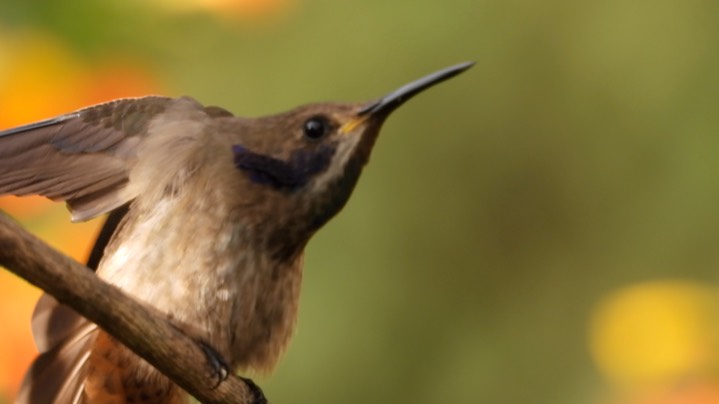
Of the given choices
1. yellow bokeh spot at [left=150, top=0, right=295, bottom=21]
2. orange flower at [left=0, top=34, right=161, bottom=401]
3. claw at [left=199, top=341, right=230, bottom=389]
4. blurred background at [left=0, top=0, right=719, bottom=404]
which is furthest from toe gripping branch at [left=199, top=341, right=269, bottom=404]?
yellow bokeh spot at [left=150, top=0, right=295, bottom=21]

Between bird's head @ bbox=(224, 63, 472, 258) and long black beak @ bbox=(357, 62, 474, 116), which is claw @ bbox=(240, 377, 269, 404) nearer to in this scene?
bird's head @ bbox=(224, 63, 472, 258)

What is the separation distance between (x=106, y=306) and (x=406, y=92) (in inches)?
14.2

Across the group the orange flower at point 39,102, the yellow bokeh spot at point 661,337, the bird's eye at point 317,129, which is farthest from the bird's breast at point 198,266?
the yellow bokeh spot at point 661,337

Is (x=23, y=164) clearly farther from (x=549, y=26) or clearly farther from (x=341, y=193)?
(x=549, y=26)

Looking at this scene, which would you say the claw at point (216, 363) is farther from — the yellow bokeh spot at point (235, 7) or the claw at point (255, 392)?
the yellow bokeh spot at point (235, 7)

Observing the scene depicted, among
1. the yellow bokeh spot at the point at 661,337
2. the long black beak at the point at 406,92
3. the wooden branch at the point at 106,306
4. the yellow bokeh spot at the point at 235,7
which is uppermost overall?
the yellow bokeh spot at the point at 235,7

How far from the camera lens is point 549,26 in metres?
2.19

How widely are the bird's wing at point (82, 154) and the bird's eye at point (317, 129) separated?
159 mm

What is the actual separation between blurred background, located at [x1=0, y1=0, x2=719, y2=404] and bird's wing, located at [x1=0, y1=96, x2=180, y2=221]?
0.64 metres

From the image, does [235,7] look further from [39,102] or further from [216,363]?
[216,363]

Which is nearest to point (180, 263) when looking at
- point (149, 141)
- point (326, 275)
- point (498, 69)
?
point (149, 141)

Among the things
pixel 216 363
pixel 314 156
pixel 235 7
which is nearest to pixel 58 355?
pixel 216 363

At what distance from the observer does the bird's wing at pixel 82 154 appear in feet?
3.76

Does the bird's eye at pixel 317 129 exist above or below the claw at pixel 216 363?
above
